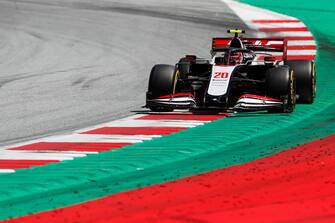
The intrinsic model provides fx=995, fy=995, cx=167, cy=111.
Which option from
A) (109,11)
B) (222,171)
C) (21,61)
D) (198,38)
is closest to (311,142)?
(222,171)

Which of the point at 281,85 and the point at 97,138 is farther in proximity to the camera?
the point at 281,85

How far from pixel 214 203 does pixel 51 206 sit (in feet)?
4.55

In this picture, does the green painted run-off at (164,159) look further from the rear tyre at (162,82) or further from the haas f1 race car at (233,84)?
the rear tyre at (162,82)

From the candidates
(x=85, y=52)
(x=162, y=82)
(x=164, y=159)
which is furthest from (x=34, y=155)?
(x=85, y=52)

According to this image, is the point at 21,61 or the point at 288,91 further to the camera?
the point at 21,61

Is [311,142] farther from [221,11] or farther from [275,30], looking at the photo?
[221,11]

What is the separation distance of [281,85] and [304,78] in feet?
4.18

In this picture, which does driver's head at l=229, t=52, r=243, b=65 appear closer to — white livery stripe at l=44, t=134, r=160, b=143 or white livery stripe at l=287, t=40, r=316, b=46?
white livery stripe at l=44, t=134, r=160, b=143

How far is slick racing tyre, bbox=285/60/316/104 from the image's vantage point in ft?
51.4

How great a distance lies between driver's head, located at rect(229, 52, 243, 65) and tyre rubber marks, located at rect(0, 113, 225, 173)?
1.23 m

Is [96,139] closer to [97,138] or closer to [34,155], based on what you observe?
[97,138]

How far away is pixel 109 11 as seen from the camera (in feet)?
101

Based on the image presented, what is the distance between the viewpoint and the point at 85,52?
2334 centimetres

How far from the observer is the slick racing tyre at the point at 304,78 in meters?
15.7
